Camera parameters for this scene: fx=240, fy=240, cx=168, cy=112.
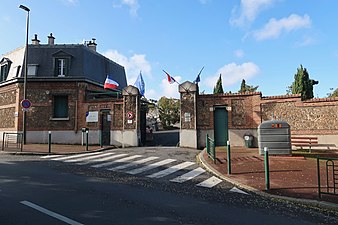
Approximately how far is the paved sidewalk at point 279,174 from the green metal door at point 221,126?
164 inches

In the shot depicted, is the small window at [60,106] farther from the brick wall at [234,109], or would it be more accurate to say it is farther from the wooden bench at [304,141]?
the wooden bench at [304,141]

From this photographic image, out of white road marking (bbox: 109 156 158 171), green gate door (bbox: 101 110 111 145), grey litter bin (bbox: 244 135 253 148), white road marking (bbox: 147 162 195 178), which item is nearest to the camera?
white road marking (bbox: 147 162 195 178)

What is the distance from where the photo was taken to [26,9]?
1755 cm

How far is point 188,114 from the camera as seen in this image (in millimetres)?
16297

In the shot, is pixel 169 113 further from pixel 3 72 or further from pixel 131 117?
pixel 3 72

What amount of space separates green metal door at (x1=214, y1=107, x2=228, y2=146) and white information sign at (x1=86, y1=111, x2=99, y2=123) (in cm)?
927

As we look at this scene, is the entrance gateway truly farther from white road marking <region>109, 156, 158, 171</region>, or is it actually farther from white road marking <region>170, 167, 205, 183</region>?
white road marking <region>170, 167, 205, 183</region>

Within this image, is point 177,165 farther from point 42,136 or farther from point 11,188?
point 42,136

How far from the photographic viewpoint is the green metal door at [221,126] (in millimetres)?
16078

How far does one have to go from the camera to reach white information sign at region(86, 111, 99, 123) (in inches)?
747

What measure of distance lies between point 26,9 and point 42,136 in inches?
384

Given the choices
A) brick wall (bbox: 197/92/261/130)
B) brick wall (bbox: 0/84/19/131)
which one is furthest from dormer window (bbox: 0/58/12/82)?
brick wall (bbox: 197/92/261/130)

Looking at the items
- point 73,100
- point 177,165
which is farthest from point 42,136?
point 177,165

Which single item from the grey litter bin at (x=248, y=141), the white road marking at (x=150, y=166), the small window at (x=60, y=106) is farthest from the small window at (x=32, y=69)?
the grey litter bin at (x=248, y=141)
